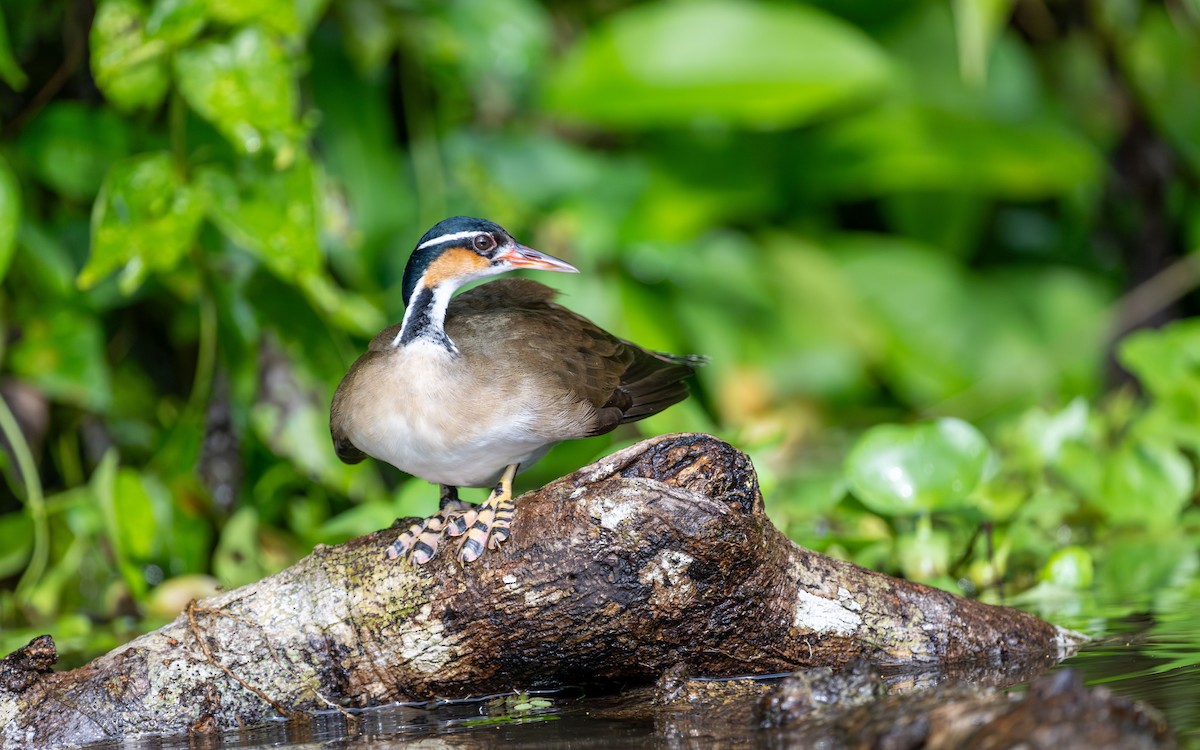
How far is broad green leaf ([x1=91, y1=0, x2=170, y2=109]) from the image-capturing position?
470 centimetres

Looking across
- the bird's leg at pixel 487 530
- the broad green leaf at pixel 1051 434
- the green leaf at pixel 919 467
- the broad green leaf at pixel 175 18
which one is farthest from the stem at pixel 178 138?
the broad green leaf at pixel 1051 434

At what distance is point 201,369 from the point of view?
5.32 metres

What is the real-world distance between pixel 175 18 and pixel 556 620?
2.79 meters

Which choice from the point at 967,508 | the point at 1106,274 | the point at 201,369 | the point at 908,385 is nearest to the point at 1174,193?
the point at 1106,274

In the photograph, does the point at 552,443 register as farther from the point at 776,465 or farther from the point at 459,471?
the point at 776,465

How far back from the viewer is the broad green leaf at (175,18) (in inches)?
180

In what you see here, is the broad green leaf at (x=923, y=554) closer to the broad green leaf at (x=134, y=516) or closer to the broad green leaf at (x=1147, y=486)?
the broad green leaf at (x=1147, y=486)

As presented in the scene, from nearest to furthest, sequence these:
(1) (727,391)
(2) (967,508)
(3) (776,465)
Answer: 1. (2) (967,508)
2. (3) (776,465)
3. (1) (727,391)

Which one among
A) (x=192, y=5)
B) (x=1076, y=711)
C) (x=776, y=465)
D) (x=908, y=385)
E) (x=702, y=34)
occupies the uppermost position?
(x=702, y=34)

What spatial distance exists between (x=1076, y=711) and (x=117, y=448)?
475cm

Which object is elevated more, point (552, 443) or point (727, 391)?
point (727, 391)

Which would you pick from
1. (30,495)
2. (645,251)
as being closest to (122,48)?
(30,495)

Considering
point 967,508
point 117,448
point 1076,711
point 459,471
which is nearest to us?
point 1076,711

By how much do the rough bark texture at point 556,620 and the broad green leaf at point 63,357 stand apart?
239 centimetres
